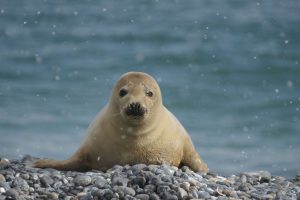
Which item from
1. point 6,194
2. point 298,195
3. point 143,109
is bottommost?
point 6,194

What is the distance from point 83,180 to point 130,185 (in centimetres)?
80

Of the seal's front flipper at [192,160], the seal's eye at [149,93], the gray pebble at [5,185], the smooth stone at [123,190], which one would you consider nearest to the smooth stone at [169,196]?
the smooth stone at [123,190]

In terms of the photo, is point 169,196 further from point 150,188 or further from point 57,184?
point 57,184

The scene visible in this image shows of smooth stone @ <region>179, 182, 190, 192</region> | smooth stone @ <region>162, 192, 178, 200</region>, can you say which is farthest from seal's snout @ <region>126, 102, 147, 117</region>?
smooth stone @ <region>162, 192, 178, 200</region>

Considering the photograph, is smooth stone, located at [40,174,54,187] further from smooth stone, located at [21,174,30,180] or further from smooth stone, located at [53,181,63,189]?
smooth stone, located at [21,174,30,180]

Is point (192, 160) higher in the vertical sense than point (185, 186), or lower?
higher

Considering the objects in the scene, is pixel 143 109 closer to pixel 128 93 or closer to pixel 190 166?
pixel 128 93

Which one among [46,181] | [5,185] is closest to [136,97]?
[46,181]

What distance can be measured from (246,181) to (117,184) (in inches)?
103

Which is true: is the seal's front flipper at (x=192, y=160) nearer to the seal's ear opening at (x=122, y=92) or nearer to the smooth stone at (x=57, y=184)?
the seal's ear opening at (x=122, y=92)

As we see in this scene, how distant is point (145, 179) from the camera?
31.8 feet

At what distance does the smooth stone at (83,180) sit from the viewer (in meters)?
10.1

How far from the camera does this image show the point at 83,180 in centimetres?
1016

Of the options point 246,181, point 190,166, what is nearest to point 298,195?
point 246,181
